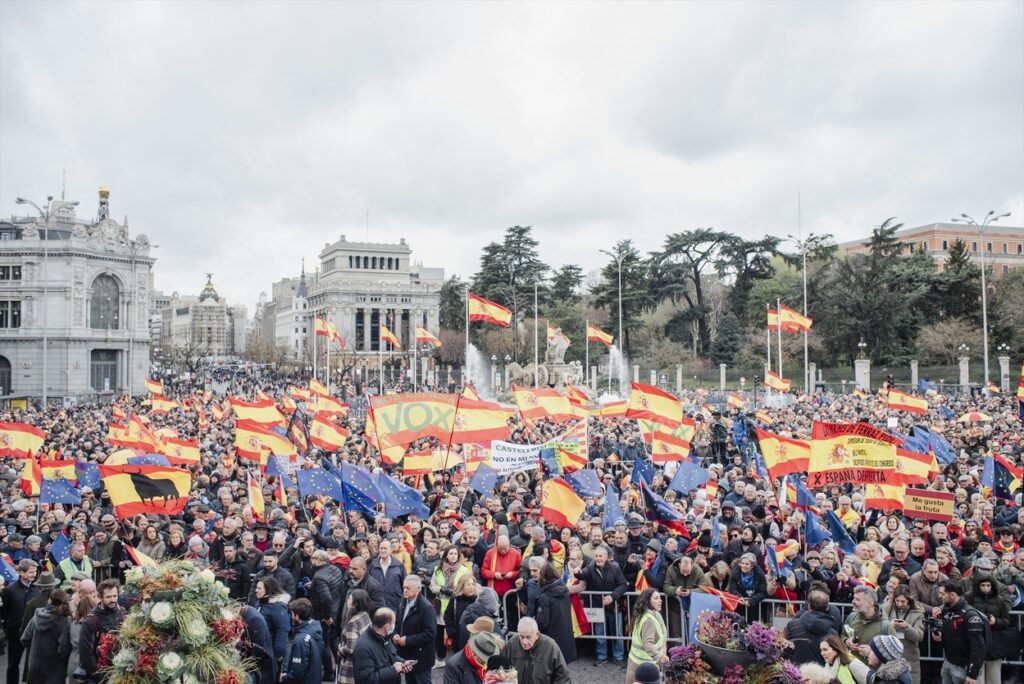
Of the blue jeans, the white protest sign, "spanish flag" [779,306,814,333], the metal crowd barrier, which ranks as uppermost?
"spanish flag" [779,306,814,333]

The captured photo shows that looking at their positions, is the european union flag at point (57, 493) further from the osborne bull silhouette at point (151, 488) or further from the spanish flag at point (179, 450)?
the spanish flag at point (179, 450)

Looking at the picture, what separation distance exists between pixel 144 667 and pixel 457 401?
7662 mm

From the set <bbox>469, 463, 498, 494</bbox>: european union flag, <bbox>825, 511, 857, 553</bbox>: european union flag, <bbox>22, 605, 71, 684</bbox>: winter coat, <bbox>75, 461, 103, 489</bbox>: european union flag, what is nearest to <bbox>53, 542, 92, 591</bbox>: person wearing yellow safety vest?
<bbox>22, 605, 71, 684</bbox>: winter coat

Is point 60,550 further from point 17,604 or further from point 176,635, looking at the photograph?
point 176,635

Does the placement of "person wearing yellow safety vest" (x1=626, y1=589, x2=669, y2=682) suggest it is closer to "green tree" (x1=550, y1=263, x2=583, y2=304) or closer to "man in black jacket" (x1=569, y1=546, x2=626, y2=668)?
"man in black jacket" (x1=569, y1=546, x2=626, y2=668)

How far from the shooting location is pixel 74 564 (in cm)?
933

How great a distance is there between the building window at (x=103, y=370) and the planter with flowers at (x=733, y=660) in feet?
198

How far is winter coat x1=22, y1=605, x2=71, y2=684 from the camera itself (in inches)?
285

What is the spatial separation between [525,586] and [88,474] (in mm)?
9309

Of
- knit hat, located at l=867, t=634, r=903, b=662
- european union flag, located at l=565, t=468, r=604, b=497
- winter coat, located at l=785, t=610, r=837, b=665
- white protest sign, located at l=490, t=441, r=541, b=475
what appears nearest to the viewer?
knit hat, located at l=867, t=634, r=903, b=662

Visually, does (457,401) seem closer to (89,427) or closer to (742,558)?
(742,558)

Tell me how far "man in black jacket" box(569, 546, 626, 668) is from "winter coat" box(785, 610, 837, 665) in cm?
242

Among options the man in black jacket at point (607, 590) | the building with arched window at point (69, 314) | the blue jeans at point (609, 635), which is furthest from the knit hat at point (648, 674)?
the building with arched window at point (69, 314)

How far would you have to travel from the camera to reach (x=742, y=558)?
837 cm
